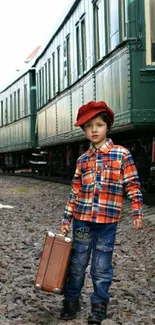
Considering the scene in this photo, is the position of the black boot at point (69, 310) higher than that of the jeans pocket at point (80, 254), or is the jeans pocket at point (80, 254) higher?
the jeans pocket at point (80, 254)

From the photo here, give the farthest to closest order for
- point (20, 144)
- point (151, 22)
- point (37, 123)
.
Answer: point (20, 144) → point (37, 123) → point (151, 22)

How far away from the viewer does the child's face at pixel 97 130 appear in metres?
3.62

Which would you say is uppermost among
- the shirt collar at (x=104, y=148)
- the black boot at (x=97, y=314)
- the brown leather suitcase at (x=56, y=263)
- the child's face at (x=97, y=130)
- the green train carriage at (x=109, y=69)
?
the green train carriage at (x=109, y=69)

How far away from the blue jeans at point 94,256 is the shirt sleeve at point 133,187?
18cm

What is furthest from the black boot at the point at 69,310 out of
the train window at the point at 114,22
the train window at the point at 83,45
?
the train window at the point at 83,45

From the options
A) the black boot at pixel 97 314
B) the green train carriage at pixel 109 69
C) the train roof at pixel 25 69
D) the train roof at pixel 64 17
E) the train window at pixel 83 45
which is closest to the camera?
the black boot at pixel 97 314

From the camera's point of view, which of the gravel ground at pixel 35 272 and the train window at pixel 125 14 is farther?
the train window at pixel 125 14

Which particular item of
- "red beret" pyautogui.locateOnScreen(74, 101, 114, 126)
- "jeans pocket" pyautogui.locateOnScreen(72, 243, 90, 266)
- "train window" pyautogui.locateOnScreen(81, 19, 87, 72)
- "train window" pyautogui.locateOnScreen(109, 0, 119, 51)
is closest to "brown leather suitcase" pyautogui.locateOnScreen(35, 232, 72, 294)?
"jeans pocket" pyautogui.locateOnScreen(72, 243, 90, 266)

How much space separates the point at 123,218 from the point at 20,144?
12.8 m

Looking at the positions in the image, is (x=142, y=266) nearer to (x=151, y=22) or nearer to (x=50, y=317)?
(x=50, y=317)

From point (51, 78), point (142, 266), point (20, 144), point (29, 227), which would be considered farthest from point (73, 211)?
point (20, 144)

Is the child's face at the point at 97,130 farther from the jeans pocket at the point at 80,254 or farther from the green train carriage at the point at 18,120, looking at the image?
the green train carriage at the point at 18,120

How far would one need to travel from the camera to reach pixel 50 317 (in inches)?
146

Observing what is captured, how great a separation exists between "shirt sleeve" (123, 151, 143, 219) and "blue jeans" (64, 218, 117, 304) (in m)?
0.18
